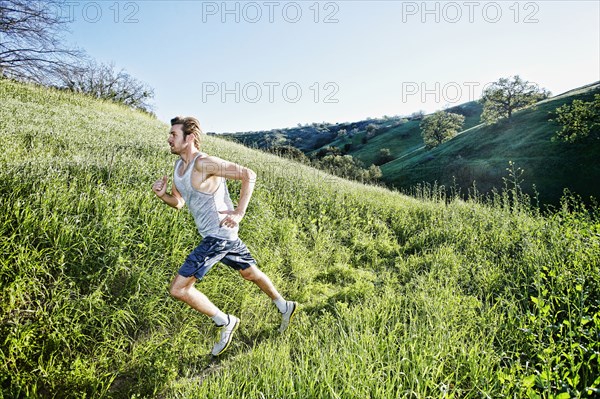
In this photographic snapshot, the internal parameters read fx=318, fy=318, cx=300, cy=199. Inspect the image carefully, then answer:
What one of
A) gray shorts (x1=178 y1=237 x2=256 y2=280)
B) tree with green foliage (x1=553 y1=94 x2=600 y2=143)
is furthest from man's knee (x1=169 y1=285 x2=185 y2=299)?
tree with green foliage (x1=553 y1=94 x2=600 y2=143)

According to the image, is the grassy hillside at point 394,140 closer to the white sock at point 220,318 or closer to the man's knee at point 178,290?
the white sock at point 220,318

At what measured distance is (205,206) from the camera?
3406 mm

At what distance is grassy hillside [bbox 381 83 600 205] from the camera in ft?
109

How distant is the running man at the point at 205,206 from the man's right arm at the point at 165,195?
0.01 m

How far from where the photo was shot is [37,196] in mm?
4156

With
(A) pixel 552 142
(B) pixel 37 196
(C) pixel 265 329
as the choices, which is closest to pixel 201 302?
(C) pixel 265 329

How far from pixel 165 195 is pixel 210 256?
91 centimetres

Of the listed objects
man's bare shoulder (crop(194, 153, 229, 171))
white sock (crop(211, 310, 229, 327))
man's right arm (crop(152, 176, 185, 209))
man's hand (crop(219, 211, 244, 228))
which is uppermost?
man's bare shoulder (crop(194, 153, 229, 171))

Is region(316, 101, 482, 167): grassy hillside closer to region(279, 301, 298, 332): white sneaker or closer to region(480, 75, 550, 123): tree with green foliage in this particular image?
region(480, 75, 550, 123): tree with green foliage

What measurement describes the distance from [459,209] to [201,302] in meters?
8.36

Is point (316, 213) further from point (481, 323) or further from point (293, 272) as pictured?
point (481, 323)

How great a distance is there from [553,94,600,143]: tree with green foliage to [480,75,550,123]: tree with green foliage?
13628mm

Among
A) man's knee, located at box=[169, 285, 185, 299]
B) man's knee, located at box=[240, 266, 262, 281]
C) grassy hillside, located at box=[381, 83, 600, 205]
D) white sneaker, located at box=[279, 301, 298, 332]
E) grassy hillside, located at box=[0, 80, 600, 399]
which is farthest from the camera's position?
grassy hillside, located at box=[381, 83, 600, 205]

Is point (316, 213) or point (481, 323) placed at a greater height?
point (316, 213)
